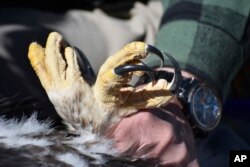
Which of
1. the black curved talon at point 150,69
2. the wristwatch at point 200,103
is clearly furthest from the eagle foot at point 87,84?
the wristwatch at point 200,103

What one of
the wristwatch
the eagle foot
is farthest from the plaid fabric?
the eagle foot

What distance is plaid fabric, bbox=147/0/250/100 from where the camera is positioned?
1.07 m

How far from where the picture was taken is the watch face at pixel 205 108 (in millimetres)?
1008

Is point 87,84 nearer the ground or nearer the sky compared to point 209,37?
nearer the ground

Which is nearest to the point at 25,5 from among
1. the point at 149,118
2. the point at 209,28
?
the point at 209,28

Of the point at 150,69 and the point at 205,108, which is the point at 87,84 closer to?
the point at 150,69

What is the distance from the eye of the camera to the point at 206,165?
984 mm

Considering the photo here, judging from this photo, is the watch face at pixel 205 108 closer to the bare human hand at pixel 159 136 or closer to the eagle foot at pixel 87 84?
the bare human hand at pixel 159 136

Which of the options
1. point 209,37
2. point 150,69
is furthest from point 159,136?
point 209,37

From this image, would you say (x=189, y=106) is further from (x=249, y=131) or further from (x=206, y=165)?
(x=249, y=131)

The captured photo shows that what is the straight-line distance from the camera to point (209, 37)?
3.55ft

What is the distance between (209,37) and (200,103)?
4.9 inches

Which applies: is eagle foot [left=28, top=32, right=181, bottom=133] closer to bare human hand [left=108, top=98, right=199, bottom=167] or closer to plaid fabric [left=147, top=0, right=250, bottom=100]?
bare human hand [left=108, top=98, right=199, bottom=167]

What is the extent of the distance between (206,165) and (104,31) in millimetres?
382
